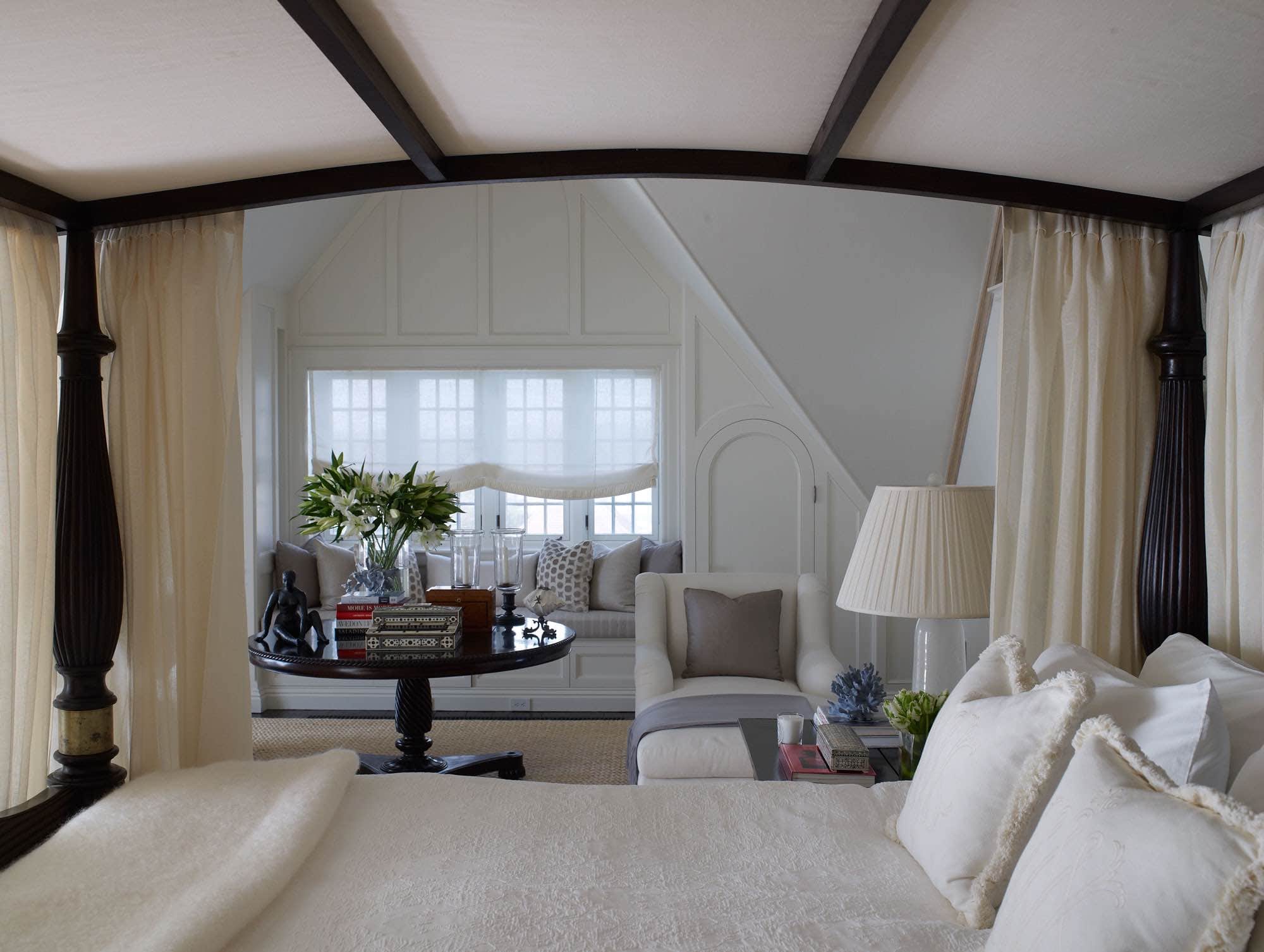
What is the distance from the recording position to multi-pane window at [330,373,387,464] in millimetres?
5742

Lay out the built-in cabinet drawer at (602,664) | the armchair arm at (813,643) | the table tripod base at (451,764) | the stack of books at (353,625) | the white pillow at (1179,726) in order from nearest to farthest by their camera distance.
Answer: the white pillow at (1179,726) → the stack of books at (353,625) → the armchair arm at (813,643) → the table tripod base at (451,764) → the built-in cabinet drawer at (602,664)

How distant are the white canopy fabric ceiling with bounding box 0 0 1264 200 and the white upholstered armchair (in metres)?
1.80

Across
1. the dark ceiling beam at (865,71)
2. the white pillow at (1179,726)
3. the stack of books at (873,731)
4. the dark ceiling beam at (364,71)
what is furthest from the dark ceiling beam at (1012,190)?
the stack of books at (873,731)

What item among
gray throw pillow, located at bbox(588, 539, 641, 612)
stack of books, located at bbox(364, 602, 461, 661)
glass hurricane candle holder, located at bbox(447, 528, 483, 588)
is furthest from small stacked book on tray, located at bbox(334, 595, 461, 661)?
gray throw pillow, located at bbox(588, 539, 641, 612)

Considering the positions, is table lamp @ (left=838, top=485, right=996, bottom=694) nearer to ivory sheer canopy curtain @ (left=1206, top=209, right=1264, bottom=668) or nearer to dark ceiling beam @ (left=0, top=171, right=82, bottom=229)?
ivory sheer canopy curtain @ (left=1206, top=209, right=1264, bottom=668)

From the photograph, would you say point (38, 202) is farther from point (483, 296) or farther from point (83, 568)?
point (483, 296)

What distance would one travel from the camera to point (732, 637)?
397 centimetres

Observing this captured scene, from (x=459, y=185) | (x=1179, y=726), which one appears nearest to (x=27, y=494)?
(x=459, y=185)

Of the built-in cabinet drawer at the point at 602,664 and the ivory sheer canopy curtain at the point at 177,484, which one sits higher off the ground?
the ivory sheer canopy curtain at the point at 177,484

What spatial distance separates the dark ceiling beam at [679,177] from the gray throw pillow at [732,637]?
2142mm

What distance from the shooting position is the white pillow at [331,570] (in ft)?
17.6

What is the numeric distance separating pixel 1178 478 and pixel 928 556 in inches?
22.4

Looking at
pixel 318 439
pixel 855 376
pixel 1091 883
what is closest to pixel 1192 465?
pixel 1091 883

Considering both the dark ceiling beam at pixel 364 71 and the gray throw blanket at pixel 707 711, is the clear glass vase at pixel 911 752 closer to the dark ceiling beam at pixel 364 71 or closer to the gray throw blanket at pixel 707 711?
the gray throw blanket at pixel 707 711
